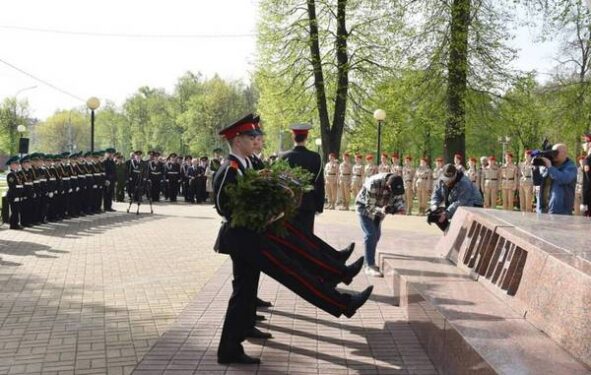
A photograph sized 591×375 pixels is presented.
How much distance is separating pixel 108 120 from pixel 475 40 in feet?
236

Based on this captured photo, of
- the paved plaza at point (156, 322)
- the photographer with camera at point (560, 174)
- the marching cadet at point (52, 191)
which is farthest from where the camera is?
the marching cadet at point (52, 191)

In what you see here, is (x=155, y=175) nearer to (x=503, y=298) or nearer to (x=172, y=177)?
(x=172, y=177)

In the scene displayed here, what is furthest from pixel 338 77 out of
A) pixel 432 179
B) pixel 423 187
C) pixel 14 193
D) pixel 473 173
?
pixel 14 193

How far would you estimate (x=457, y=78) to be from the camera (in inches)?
883

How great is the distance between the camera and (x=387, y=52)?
25578 mm

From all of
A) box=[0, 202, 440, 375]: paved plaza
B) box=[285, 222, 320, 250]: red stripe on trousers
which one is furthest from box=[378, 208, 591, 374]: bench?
box=[285, 222, 320, 250]: red stripe on trousers

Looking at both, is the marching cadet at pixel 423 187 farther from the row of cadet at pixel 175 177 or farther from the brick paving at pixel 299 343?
the brick paving at pixel 299 343

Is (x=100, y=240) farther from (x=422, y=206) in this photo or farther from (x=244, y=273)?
(x=422, y=206)

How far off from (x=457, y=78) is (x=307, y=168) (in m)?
16.9

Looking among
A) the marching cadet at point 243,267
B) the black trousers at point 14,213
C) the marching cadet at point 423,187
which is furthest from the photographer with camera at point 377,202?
the marching cadet at point 423,187

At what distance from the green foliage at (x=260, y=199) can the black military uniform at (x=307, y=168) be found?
2.06 metres

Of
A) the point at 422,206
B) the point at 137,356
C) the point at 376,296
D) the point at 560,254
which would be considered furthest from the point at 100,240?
the point at 422,206

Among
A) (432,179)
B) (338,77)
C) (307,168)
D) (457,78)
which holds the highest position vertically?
(338,77)

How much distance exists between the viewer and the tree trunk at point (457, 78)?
72.0ft
